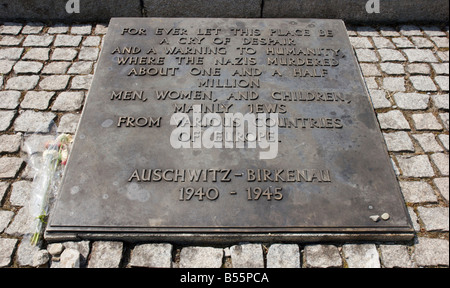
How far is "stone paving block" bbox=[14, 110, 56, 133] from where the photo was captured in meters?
3.33

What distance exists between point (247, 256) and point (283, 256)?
0.27 m

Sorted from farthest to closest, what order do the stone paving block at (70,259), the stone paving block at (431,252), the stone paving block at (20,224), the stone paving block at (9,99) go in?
the stone paving block at (9,99), the stone paving block at (20,224), the stone paving block at (431,252), the stone paving block at (70,259)

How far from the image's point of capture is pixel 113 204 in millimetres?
2531

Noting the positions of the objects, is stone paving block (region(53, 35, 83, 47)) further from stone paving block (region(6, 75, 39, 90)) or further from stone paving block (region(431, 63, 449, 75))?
stone paving block (region(431, 63, 449, 75))

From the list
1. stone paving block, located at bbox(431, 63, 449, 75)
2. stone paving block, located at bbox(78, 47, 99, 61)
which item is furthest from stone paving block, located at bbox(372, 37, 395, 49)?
stone paving block, located at bbox(78, 47, 99, 61)

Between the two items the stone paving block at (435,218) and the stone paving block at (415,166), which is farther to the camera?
the stone paving block at (415,166)

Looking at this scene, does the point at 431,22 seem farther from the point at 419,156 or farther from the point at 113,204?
the point at 113,204

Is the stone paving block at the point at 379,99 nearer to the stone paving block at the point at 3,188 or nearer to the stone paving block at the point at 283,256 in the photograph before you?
the stone paving block at the point at 283,256

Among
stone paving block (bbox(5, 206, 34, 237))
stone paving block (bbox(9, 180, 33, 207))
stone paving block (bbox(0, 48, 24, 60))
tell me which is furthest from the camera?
stone paving block (bbox(0, 48, 24, 60))

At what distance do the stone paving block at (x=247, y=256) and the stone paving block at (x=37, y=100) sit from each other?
8.24 ft

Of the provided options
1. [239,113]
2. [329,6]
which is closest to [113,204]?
[239,113]

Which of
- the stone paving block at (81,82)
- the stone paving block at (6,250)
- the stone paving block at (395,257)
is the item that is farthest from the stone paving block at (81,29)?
the stone paving block at (395,257)

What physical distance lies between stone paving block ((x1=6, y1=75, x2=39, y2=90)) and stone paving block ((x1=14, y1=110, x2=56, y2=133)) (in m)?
0.41

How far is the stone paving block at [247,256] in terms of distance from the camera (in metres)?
2.48
